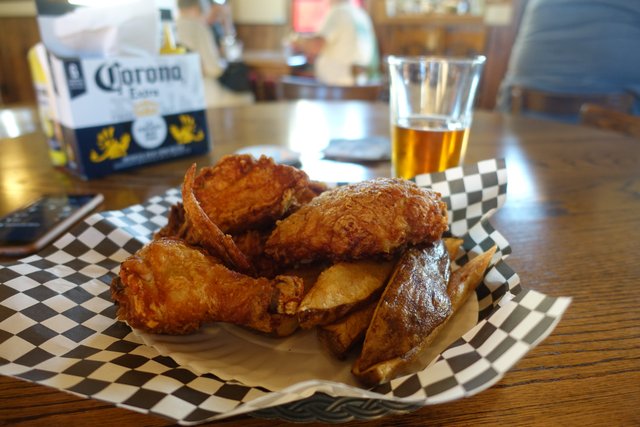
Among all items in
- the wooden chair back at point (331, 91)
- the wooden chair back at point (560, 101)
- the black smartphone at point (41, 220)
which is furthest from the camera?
the wooden chair back at point (331, 91)

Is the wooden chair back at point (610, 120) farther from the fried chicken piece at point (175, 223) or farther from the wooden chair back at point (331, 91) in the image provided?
the fried chicken piece at point (175, 223)

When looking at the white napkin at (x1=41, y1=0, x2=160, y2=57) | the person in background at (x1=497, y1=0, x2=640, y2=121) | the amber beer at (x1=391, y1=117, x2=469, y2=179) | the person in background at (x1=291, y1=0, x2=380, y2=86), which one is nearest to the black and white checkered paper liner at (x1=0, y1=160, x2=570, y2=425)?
the amber beer at (x1=391, y1=117, x2=469, y2=179)

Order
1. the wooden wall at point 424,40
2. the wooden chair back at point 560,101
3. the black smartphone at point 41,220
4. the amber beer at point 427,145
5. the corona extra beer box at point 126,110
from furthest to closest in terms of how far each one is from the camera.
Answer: the wooden wall at point 424,40 → the wooden chair back at point 560,101 → the corona extra beer box at point 126,110 → the amber beer at point 427,145 → the black smartphone at point 41,220

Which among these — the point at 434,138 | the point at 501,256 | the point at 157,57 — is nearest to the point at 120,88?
the point at 157,57

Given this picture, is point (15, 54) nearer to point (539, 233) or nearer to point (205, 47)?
point (205, 47)

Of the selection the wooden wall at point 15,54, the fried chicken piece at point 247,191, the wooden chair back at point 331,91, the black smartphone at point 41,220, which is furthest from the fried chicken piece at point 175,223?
the wooden wall at point 15,54

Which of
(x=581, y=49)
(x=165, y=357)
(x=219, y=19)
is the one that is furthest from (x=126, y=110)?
(x=219, y=19)
